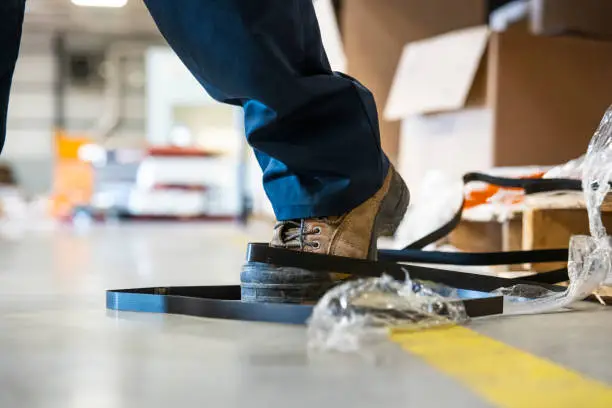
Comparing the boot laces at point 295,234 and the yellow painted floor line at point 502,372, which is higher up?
the boot laces at point 295,234

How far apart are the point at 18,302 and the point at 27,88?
1608cm

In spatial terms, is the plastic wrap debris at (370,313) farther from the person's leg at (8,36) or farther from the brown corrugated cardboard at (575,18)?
the brown corrugated cardboard at (575,18)

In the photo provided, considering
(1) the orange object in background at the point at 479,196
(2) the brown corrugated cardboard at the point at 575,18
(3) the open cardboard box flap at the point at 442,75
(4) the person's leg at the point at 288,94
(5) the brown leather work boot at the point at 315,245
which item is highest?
(2) the brown corrugated cardboard at the point at 575,18

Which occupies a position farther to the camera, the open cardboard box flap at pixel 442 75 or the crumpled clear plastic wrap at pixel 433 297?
Result: the open cardboard box flap at pixel 442 75

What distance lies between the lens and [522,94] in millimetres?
2770

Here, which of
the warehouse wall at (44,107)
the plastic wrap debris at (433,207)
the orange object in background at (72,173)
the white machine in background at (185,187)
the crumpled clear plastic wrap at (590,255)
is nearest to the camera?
the crumpled clear plastic wrap at (590,255)

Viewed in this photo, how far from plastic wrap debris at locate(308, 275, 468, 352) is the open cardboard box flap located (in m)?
1.85

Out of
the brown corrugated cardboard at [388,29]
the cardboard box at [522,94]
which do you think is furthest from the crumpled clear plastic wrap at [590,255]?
the brown corrugated cardboard at [388,29]

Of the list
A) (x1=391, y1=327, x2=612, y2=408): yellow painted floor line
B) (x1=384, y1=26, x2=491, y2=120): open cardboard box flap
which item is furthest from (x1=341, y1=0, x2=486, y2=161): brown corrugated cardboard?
(x1=391, y1=327, x2=612, y2=408): yellow painted floor line

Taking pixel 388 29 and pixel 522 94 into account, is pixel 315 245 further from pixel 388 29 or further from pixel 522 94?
pixel 388 29

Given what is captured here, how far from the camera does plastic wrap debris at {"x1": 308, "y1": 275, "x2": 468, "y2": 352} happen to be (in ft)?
3.18

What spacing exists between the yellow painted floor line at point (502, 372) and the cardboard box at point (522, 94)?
1.87 metres

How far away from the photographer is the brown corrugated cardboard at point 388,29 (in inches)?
148

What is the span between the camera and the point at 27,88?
1625 centimetres
